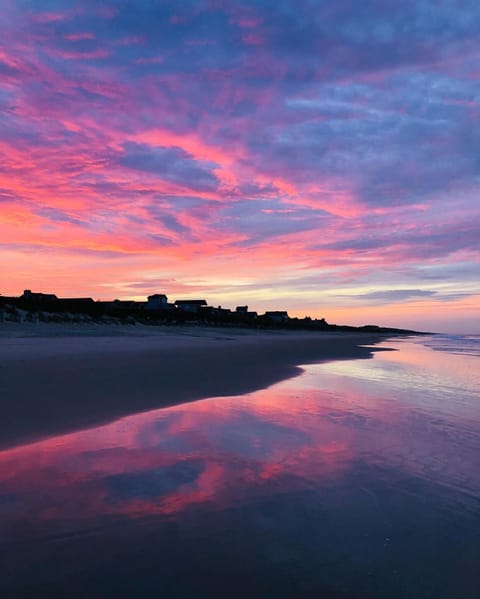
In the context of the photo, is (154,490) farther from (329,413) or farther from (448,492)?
(329,413)

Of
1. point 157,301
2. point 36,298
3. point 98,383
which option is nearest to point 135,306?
point 157,301

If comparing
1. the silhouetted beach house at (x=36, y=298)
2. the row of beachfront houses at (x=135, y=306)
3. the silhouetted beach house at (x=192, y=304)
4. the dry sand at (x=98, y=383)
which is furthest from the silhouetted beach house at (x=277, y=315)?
the dry sand at (x=98, y=383)

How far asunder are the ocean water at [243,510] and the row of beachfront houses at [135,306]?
33716 millimetres

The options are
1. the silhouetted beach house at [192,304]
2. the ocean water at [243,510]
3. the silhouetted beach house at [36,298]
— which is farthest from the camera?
the silhouetted beach house at [192,304]

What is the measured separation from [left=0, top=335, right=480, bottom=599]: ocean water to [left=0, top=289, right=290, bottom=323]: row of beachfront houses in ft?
111

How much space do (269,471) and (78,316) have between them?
31443 mm

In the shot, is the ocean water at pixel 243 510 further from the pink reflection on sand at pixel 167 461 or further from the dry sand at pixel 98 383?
the dry sand at pixel 98 383

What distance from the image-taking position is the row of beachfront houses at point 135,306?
3928 cm

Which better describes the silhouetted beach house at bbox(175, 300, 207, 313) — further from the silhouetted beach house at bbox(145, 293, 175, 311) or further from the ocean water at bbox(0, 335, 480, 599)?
the ocean water at bbox(0, 335, 480, 599)

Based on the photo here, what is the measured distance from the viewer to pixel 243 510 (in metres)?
3.71

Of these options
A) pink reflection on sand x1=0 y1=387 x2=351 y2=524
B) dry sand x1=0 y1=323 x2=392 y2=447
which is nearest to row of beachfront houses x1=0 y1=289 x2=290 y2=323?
dry sand x1=0 y1=323 x2=392 y2=447

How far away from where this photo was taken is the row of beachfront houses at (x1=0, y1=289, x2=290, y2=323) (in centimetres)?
3928

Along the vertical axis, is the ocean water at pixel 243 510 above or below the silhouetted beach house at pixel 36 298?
below

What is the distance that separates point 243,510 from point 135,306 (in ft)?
255
